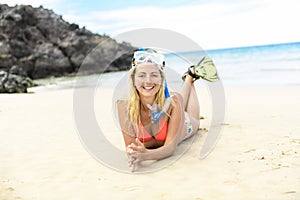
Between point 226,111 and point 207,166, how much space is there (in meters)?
3.39

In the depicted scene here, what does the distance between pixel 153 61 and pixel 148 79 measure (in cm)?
20

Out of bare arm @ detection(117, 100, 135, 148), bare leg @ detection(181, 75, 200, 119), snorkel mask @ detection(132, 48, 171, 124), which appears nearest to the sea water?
bare leg @ detection(181, 75, 200, 119)

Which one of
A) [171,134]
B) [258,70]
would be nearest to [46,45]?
[258,70]

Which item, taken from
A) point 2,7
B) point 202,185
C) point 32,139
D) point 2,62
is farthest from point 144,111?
point 2,7

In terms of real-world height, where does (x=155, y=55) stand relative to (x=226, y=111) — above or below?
above

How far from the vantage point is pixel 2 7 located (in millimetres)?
34844

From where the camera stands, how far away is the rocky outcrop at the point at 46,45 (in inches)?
1183

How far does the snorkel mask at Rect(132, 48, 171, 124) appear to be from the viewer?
12.0ft

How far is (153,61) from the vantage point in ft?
12.0

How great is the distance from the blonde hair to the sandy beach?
1.97 feet

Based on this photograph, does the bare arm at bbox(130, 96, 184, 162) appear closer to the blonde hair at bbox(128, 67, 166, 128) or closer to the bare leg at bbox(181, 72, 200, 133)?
the blonde hair at bbox(128, 67, 166, 128)

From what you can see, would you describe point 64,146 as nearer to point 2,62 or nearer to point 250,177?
point 250,177

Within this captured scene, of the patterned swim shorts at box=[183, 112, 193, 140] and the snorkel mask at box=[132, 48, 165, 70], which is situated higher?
the snorkel mask at box=[132, 48, 165, 70]

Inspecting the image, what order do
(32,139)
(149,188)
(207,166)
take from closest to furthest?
1. (149,188)
2. (207,166)
3. (32,139)
